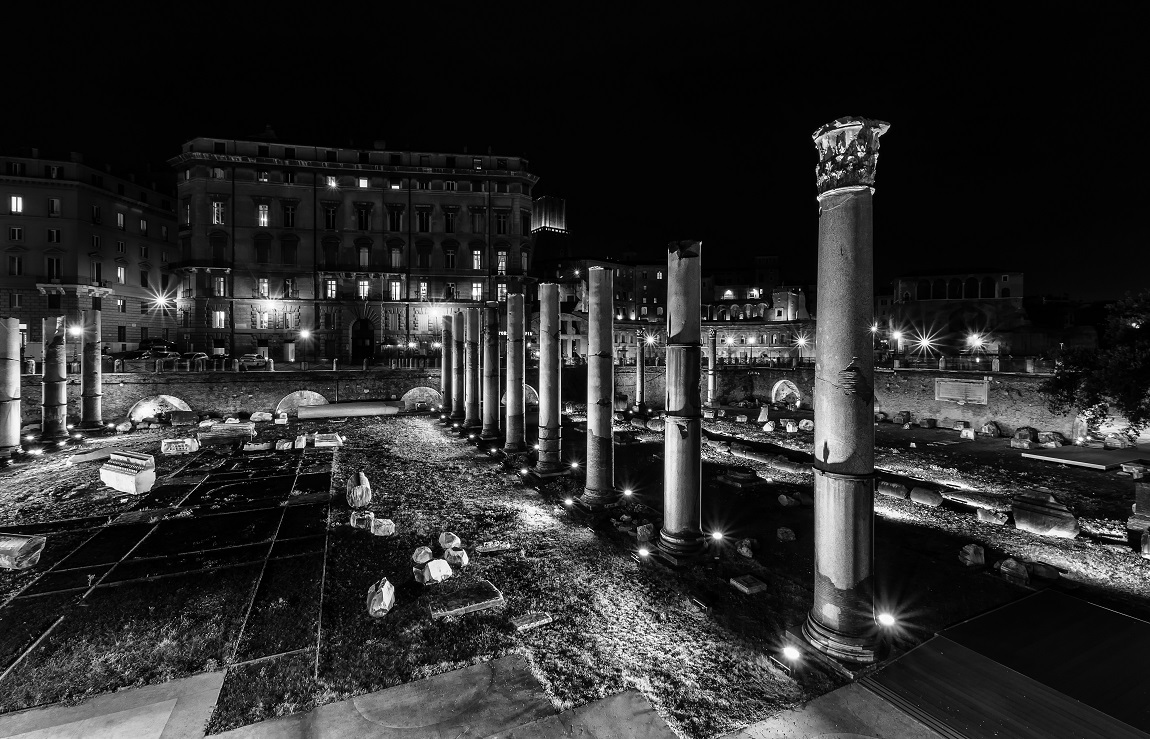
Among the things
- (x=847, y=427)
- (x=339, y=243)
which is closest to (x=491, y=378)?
(x=847, y=427)

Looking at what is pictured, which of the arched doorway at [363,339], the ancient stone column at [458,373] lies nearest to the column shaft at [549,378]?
the ancient stone column at [458,373]

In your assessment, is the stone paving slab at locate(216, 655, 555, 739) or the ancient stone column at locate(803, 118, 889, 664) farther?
the ancient stone column at locate(803, 118, 889, 664)

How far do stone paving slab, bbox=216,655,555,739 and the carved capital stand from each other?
6.41 meters

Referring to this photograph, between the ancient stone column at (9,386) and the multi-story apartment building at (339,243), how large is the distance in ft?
78.4

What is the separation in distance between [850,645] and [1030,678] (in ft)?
5.01

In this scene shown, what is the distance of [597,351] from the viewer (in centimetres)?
1188

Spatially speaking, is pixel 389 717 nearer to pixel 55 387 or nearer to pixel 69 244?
pixel 55 387

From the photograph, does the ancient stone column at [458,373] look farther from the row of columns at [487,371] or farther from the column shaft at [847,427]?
the column shaft at [847,427]

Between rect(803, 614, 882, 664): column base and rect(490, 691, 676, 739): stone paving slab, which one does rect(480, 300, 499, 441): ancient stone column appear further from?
rect(803, 614, 882, 664): column base

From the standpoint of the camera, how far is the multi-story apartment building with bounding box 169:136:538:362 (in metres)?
42.2

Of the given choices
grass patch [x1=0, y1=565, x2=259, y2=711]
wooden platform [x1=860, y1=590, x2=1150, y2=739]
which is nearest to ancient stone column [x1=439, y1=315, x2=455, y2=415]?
grass patch [x1=0, y1=565, x2=259, y2=711]

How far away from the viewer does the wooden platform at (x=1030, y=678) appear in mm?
4438

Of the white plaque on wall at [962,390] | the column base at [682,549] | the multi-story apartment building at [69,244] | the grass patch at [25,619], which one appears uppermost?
the multi-story apartment building at [69,244]

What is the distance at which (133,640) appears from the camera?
640cm
